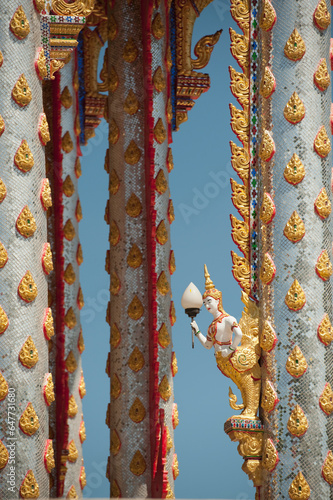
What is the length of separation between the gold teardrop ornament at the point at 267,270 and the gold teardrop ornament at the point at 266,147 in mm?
763

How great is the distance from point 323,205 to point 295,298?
76cm

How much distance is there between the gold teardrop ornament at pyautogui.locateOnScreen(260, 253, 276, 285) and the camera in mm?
8625

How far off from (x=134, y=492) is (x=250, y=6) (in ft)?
15.2

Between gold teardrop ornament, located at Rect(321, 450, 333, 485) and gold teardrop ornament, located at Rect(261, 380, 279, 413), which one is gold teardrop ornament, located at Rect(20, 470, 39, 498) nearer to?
gold teardrop ornament, located at Rect(261, 380, 279, 413)

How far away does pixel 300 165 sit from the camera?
8711 millimetres

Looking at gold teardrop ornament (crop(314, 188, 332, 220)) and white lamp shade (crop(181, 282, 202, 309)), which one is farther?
white lamp shade (crop(181, 282, 202, 309))

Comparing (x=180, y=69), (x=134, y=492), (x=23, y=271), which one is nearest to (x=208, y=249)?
(x=180, y=69)

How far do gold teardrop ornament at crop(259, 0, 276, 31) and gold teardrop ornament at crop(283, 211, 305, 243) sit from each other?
5.02 feet

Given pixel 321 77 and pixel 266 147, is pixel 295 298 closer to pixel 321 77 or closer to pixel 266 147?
pixel 266 147

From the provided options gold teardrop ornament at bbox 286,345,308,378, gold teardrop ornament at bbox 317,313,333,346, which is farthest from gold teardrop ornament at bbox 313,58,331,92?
gold teardrop ornament at bbox 286,345,308,378

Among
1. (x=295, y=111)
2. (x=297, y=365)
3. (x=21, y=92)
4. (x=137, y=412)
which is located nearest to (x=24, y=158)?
(x=21, y=92)

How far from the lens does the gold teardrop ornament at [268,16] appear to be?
8898 millimetres

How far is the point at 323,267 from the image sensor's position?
8625 millimetres

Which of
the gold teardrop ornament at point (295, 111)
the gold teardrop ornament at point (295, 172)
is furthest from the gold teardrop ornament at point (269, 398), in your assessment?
the gold teardrop ornament at point (295, 111)
